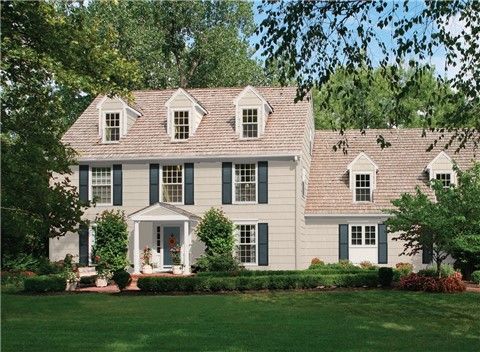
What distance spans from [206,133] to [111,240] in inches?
268

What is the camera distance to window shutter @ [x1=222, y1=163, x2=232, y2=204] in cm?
3431

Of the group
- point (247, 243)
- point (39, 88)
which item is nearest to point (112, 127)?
point (247, 243)

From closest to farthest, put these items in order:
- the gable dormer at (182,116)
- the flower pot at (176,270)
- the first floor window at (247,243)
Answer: the flower pot at (176,270), the first floor window at (247,243), the gable dormer at (182,116)

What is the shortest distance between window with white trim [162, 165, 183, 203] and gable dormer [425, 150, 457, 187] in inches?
481

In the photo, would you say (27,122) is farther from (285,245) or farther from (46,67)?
(285,245)

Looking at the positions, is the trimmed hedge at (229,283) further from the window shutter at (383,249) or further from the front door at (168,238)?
the window shutter at (383,249)

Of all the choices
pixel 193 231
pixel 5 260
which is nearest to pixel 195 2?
pixel 193 231

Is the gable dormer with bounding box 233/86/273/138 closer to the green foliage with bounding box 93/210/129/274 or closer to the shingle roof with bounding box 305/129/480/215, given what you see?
the shingle roof with bounding box 305/129/480/215

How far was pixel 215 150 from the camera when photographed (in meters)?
34.5

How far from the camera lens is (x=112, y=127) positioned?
3625cm

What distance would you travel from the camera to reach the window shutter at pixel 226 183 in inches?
1351

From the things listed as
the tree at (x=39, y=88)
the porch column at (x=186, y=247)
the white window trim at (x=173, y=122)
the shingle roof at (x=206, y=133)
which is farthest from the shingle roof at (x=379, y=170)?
the tree at (x=39, y=88)

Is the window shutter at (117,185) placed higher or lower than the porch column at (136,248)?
higher

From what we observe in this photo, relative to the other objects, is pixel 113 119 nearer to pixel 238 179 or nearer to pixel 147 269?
pixel 238 179
